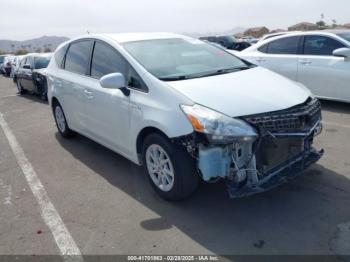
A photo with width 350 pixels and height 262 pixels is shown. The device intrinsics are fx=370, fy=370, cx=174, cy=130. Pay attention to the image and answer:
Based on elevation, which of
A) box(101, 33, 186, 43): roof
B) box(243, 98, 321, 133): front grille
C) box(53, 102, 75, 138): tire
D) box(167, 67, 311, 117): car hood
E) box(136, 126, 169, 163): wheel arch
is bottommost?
box(53, 102, 75, 138): tire

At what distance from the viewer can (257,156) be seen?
3465 mm

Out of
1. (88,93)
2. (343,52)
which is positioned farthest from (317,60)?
(88,93)

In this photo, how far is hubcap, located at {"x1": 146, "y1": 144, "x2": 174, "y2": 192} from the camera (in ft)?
12.3

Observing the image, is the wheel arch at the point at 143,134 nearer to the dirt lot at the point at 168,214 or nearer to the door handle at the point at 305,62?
the dirt lot at the point at 168,214

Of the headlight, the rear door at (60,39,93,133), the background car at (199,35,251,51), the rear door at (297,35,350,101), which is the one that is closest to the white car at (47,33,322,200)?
the headlight

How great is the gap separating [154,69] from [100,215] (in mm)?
1655

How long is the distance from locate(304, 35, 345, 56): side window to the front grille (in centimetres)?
412

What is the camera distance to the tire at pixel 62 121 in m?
6.29

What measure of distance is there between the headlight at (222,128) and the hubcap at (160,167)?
0.60m

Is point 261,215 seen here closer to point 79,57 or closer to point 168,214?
point 168,214

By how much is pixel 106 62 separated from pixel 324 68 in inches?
181

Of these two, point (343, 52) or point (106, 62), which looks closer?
point (106, 62)

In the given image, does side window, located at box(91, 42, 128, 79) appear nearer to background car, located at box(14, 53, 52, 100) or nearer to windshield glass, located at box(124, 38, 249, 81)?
windshield glass, located at box(124, 38, 249, 81)

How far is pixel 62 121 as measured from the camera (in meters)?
6.42
